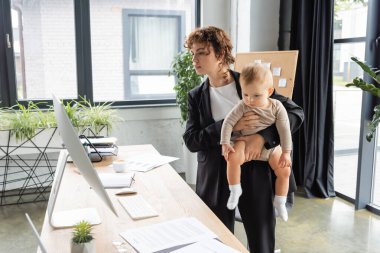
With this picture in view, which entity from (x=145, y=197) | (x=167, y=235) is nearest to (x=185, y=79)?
(x=145, y=197)

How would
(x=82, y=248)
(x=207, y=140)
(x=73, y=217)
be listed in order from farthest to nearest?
(x=207, y=140) < (x=73, y=217) < (x=82, y=248)

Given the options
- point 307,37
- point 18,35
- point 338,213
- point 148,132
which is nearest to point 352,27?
point 307,37

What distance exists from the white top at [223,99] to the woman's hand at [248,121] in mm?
114

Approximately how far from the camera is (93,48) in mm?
4363

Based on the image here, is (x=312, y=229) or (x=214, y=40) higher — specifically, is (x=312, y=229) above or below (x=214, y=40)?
below

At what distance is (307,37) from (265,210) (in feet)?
8.78

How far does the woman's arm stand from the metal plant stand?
2.29 metres

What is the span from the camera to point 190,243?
4.03 feet

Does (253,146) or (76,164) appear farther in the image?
(253,146)

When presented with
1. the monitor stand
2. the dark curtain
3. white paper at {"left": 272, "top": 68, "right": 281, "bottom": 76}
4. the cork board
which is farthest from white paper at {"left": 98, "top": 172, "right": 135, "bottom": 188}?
the dark curtain

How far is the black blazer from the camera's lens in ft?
5.78

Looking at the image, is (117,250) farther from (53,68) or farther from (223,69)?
(53,68)

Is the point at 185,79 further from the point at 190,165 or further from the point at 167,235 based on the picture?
the point at 167,235

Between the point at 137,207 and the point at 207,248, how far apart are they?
464 mm
